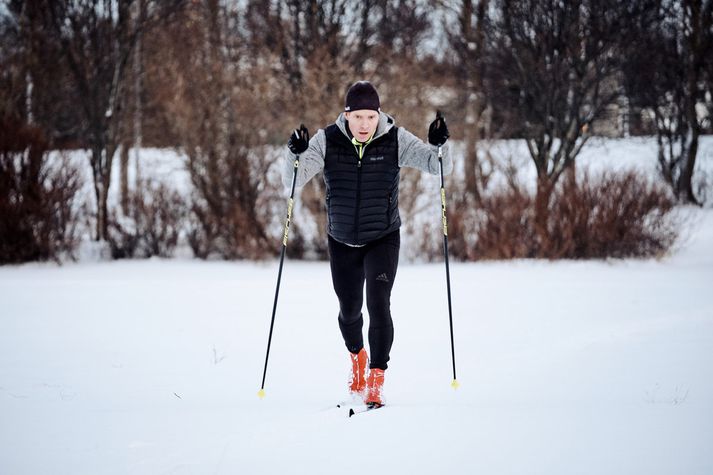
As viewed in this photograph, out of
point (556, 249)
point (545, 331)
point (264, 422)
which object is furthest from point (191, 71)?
point (264, 422)

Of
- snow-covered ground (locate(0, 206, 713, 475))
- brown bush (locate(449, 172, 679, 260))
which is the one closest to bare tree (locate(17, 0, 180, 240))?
snow-covered ground (locate(0, 206, 713, 475))

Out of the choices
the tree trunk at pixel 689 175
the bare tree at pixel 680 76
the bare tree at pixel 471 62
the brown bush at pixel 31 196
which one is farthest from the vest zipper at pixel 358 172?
the tree trunk at pixel 689 175

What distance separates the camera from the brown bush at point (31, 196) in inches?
348

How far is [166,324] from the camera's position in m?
5.97

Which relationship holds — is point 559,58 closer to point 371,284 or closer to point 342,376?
point 342,376

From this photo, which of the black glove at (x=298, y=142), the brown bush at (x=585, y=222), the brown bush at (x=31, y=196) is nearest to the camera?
the black glove at (x=298, y=142)

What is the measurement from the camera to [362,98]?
11.5 feet

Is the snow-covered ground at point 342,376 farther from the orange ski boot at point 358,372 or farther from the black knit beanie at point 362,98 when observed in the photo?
the black knit beanie at point 362,98

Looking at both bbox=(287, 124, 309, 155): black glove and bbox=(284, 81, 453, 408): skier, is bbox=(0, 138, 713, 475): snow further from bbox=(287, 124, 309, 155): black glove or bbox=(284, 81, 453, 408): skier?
bbox=(287, 124, 309, 155): black glove

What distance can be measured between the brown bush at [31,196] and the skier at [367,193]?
21.6ft

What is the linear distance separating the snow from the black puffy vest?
99 centimetres

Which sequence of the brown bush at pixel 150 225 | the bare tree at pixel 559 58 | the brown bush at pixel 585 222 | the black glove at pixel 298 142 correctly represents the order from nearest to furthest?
1. the black glove at pixel 298 142
2. the brown bush at pixel 585 222
3. the brown bush at pixel 150 225
4. the bare tree at pixel 559 58

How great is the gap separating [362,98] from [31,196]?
7.14 metres

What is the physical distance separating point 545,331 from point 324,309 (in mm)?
2284
